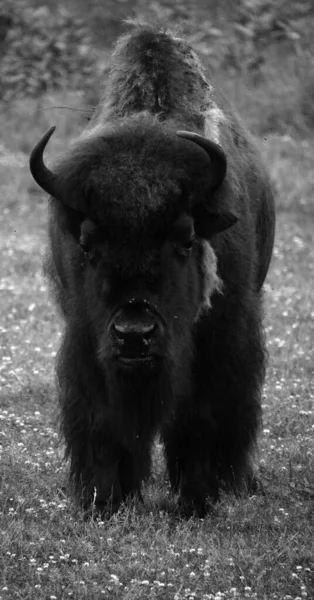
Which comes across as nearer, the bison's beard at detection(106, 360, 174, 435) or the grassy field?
the grassy field

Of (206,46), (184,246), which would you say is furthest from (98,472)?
(206,46)

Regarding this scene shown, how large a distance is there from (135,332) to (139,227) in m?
0.51

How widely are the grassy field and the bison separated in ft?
0.99

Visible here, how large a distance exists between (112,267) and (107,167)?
0.49 meters

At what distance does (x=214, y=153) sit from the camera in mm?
5145

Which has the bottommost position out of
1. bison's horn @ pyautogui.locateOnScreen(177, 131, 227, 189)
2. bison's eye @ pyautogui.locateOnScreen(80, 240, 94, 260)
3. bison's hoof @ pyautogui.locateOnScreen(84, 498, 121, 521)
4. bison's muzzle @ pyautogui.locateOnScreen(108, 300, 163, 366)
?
bison's hoof @ pyautogui.locateOnScreen(84, 498, 121, 521)

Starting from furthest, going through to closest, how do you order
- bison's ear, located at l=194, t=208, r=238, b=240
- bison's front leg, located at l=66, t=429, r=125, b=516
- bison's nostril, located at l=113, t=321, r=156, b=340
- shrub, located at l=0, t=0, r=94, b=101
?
1. shrub, located at l=0, t=0, r=94, b=101
2. bison's front leg, located at l=66, t=429, r=125, b=516
3. bison's ear, located at l=194, t=208, r=238, b=240
4. bison's nostril, located at l=113, t=321, r=156, b=340

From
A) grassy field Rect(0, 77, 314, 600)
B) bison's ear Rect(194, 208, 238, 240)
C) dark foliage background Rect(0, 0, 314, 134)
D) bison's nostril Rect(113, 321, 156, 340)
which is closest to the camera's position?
grassy field Rect(0, 77, 314, 600)

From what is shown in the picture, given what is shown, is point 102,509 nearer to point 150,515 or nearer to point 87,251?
point 150,515

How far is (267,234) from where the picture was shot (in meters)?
6.86

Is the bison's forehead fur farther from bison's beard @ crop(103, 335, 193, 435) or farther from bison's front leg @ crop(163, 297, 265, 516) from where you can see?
bison's front leg @ crop(163, 297, 265, 516)

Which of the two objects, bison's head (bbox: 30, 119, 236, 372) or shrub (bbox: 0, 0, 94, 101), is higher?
bison's head (bbox: 30, 119, 236, 372)

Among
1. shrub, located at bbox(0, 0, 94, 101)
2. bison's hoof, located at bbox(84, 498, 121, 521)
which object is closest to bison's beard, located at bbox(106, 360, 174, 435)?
bison's hoof, located at bbox(84, 498, 121, 521)

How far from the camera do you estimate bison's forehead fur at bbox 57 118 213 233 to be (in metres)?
4.98
